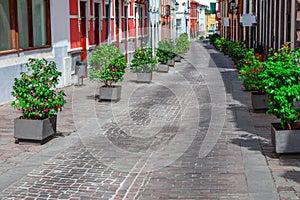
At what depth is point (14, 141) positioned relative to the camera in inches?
335

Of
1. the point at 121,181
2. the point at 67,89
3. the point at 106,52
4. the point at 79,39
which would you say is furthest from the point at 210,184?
the point at 79,39

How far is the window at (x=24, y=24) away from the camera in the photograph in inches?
510

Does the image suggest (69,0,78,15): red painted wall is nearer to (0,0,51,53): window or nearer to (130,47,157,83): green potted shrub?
(0,0,51,53): window

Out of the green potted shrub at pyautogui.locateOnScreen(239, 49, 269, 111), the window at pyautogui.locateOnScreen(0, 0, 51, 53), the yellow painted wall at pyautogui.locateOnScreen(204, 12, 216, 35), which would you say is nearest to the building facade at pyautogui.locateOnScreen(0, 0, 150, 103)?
the window at pyautogui.locateOnScreen(0, 0, 51, 53)

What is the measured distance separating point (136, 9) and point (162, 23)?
16876 millimetres

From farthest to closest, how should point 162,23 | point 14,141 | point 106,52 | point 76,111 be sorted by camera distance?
point 162,23, point 106,52, point 76,111, point 14,141

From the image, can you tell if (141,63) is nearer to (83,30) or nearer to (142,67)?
(142,67)

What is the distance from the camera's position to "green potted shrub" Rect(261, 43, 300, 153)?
7.05 meters

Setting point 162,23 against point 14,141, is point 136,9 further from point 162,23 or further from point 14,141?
point 14,141

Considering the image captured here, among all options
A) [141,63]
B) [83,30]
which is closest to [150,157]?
[141,63]

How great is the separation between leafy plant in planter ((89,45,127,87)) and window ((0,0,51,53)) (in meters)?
2.10

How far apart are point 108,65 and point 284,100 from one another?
711 cm

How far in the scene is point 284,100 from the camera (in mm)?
7117

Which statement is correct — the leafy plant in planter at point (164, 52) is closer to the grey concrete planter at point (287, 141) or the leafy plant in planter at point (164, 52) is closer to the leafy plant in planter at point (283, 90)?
the leafy plant in planter at point (283, 90)
